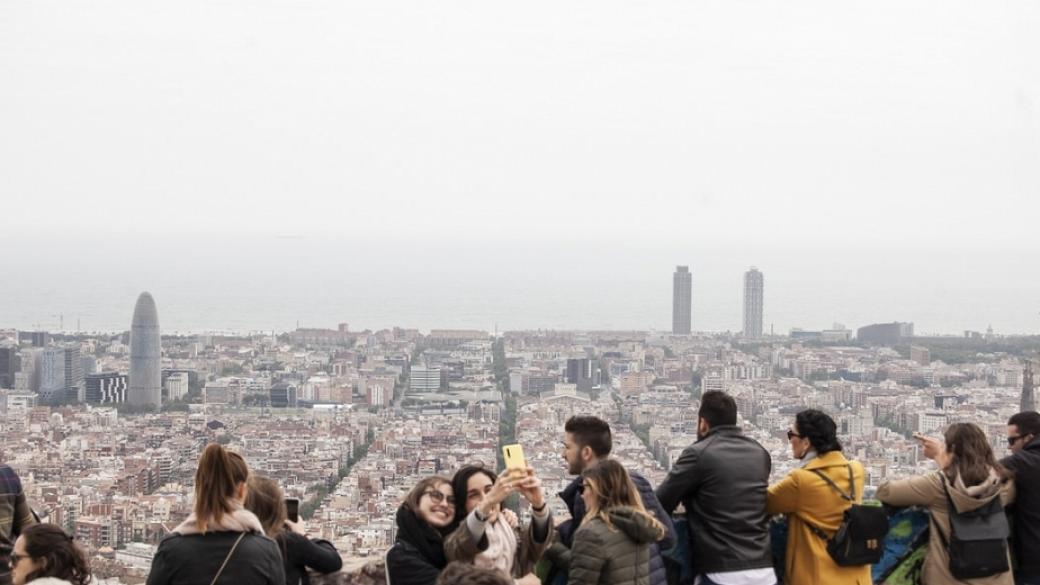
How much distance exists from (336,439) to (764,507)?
11.0 m

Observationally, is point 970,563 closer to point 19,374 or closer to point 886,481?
point 886,481

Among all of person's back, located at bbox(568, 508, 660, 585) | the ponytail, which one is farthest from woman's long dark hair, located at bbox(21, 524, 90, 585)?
person's back, located at bbox(568, 508, 660, 585)

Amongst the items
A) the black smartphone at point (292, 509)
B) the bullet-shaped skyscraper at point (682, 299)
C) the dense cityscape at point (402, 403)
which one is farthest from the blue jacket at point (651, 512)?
the bullet-shaped skyscraper at point (682, 299)

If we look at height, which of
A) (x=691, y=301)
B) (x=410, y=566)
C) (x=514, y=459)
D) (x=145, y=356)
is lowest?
(x=145, y=356)

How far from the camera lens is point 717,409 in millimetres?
4355

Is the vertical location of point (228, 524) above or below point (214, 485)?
below

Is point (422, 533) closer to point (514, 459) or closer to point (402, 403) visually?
point (514, 459)

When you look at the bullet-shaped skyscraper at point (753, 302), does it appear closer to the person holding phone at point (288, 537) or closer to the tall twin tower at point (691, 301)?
the tall twin tower at point (691, 301)

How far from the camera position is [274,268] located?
1677 inches

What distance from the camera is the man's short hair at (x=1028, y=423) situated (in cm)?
471

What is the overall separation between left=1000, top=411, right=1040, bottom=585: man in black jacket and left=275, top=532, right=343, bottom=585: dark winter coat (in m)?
2.68

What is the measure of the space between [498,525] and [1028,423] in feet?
7.53

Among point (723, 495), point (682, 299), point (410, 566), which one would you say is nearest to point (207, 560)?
point (410, 566)

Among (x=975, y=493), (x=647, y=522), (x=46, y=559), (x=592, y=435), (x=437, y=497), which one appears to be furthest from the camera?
(x=975, y=493)
